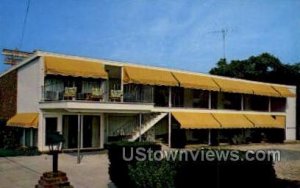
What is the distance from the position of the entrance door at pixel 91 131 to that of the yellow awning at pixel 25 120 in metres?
3.96

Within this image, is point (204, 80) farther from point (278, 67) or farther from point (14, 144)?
point (278, 67)

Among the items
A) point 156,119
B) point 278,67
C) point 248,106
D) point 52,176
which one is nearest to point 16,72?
point 156,119

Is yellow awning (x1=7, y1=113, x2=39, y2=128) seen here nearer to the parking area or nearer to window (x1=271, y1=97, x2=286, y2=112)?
the parking area

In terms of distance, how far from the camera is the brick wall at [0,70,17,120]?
1221 inches

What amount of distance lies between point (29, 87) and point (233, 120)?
18.3 meters

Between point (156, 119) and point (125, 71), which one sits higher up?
point (125, 71)

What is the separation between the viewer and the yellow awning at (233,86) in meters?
36.8

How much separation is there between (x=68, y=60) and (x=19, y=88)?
579 cm

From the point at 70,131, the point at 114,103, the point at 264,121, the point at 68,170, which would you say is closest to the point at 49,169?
the point at 68,170

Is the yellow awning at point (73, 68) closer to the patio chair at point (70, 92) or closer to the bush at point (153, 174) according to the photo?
the patio chair at point (70, 92)

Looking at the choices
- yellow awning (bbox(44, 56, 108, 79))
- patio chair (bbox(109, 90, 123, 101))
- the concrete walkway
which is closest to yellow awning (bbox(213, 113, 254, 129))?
patio chair (bbox(109, 90, 123, 101))

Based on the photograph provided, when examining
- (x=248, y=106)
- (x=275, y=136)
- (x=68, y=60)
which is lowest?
(x=275, y=136)

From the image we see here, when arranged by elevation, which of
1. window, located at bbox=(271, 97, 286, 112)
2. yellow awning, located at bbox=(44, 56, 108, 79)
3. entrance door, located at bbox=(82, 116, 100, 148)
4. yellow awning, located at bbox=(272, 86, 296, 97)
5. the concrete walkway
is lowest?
the concrete walkway

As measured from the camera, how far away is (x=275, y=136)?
42.4 m
